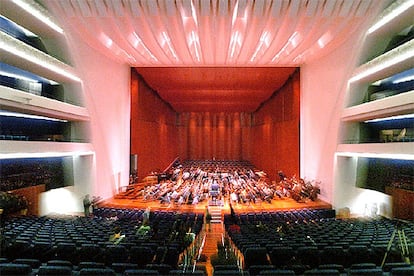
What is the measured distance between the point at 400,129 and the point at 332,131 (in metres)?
3.11

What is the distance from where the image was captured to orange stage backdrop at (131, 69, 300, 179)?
70.5 ft

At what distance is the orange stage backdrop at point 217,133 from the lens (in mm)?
21500

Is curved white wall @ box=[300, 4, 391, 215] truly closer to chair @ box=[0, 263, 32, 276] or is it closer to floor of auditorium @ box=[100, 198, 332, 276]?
floor of auditorium @ box=[100, 198, 332, 276]

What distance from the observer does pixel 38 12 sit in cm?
1348

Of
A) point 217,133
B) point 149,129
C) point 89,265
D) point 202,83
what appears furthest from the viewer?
point 217,133

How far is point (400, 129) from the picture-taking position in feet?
52.4

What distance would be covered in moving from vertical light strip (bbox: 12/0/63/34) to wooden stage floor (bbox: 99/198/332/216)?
27.8 ft

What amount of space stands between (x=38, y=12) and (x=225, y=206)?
1185 centimetres

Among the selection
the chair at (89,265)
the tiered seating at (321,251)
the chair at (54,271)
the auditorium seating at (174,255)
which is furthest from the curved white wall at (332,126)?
the chair at (54,271)

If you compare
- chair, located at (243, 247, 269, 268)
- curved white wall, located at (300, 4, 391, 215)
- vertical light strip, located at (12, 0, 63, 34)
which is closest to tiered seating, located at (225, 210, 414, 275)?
chair, located at (243, 247, 269, 268)

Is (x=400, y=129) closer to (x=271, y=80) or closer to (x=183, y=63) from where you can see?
(x=271, y=80)

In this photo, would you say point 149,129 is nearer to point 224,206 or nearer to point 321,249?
point 224,206

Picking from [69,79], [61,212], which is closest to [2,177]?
[61,212]

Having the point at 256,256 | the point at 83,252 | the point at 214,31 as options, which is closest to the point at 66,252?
the point at 83,252
